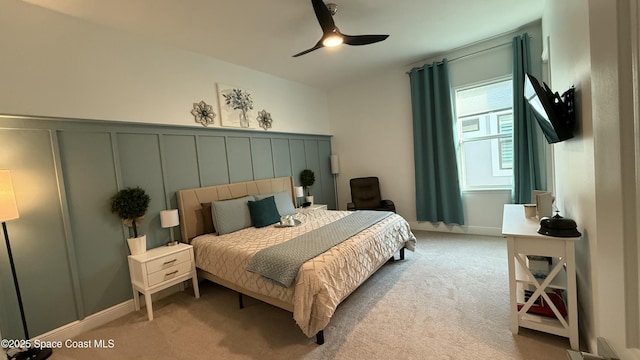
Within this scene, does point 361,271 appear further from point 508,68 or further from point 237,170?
point 508,68

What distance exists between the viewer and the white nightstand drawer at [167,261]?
2596 millimetres

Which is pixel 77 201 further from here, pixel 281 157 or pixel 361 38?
pixel 361 38

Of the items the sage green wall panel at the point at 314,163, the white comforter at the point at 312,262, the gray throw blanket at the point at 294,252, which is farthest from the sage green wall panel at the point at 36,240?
the sage green wall panel at the point at 314,163

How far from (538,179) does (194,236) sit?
15.3ft

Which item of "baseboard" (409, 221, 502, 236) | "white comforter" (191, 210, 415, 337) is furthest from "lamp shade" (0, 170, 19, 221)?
"baseboard" (409, 221, 502, 236)

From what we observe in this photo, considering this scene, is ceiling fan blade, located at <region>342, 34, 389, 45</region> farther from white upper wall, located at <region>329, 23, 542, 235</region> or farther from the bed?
white upper wall, located at <region>329, 23, 542, 235</region>

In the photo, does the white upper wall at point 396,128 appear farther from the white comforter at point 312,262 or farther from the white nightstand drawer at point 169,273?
the white nightstand drawer at point 169,273

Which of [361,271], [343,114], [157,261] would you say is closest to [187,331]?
[157,261]

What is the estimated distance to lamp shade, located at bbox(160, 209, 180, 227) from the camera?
2914 mm

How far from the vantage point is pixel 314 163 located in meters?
5.40

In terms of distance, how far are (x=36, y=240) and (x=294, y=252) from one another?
2.25m

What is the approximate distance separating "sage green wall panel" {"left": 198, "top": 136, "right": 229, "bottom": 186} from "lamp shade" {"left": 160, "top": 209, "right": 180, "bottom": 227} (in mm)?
655

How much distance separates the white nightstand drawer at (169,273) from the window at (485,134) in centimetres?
429

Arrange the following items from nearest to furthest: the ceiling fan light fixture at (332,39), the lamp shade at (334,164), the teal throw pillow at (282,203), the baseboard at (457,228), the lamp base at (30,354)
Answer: the lamp base at (30,354)
the ceiling fan light fixture at (332,39)
the teal throw pillow at (282,203)
the baseboard at (457,228)
the lamp shade at (334,164)
